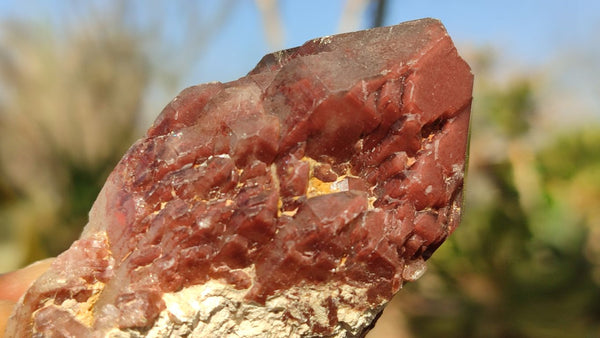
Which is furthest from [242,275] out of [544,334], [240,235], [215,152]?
[544,334]

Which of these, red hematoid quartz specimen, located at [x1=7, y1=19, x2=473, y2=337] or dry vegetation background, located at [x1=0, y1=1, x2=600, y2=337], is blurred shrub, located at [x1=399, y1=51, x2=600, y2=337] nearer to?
dry vegetation background, located at [x1=0, y1=1, x2=600, y2=337]

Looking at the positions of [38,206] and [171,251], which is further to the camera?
[38,206]

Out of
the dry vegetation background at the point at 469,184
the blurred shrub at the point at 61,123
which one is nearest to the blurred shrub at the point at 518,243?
the dry vegetation background at the point at 469,184

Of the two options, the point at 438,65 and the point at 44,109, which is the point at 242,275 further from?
the point at 44,109

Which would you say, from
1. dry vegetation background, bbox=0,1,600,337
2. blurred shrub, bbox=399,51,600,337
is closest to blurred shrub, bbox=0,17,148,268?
dry vegetation background, bbox=0,1,600,337

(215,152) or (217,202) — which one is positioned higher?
(215,152)

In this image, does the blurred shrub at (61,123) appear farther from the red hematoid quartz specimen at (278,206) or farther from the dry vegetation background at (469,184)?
the red hematoid quartz specimen at (278,206)

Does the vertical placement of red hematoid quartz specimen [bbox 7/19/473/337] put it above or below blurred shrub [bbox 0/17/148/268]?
below

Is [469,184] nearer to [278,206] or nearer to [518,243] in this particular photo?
[518,243]
